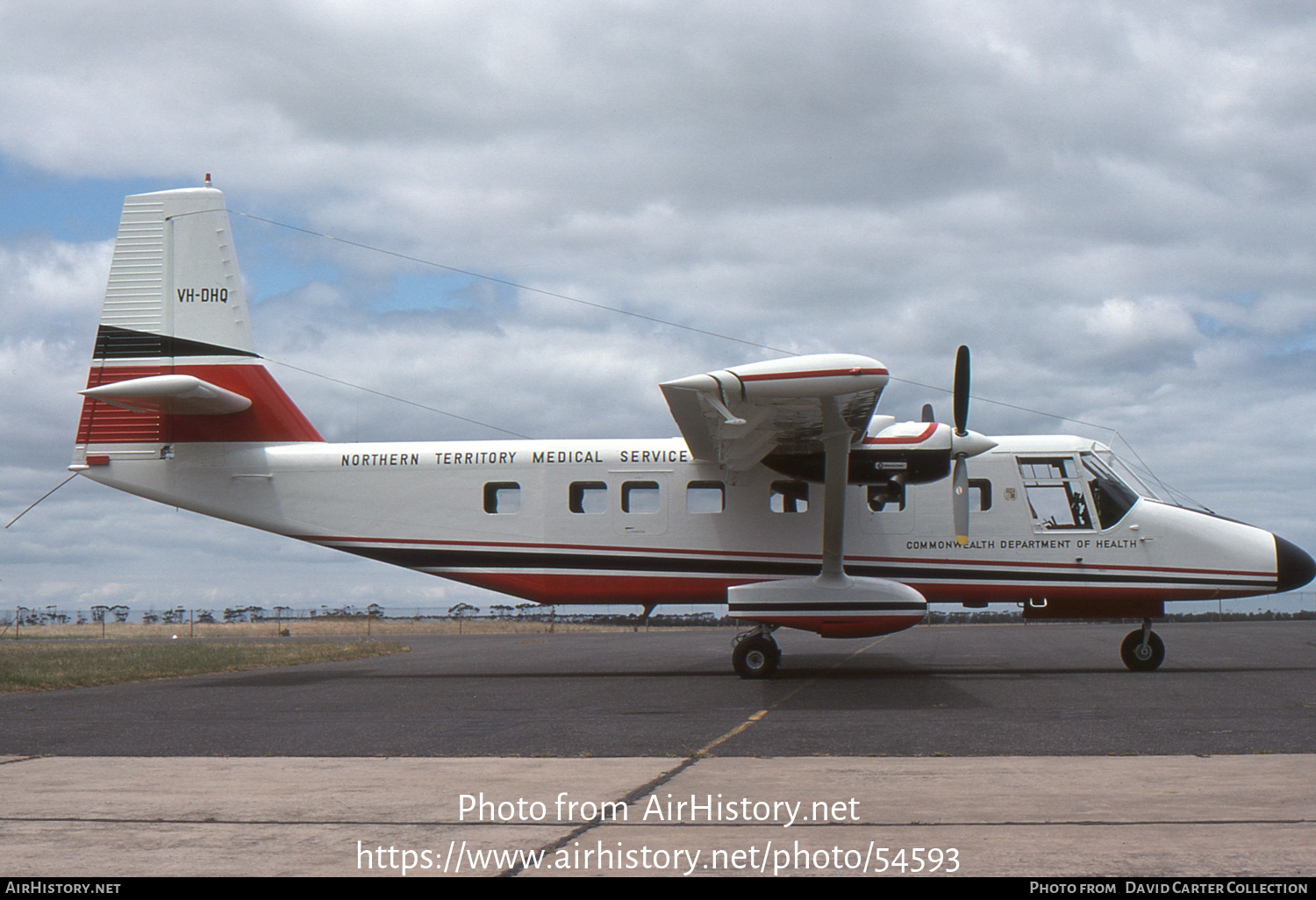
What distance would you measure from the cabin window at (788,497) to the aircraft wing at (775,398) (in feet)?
4.33

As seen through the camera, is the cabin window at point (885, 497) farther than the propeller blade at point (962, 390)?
Yes

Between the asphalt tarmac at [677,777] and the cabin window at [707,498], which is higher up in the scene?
the cabin window at [707,498]

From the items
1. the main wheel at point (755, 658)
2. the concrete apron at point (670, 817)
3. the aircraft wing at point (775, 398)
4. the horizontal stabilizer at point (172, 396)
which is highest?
the horizontal stabilizer at point (172, 396)

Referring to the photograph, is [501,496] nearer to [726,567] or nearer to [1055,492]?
[726,567]

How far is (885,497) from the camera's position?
1612 centimetres

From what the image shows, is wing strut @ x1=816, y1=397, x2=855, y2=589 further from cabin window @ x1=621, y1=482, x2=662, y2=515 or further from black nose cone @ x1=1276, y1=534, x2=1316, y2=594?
black nose cone @ x1=1276, y1=534, x2=1316, y2=594

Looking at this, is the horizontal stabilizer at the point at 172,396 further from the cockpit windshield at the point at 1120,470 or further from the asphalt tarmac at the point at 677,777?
the cockpit windshield at the point at 1120,470

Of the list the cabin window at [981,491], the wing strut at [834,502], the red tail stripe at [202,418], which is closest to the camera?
the wing strut at [834,502]

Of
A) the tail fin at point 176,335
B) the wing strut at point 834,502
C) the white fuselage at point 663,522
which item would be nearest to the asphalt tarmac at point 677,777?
the wing strut at point 834,502

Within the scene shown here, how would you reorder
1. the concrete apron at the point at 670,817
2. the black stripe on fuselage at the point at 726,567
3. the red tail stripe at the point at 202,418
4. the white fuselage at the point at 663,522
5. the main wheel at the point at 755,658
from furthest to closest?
the red tail stripe at the point at 202,418 < the white fuselage at the point at 663,522 < the black stripe on fuselage at the point at 726,567 < the main wheel at the point at 755,658 < the concrete apron at the point at 670,817

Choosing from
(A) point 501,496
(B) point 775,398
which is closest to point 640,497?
(A) point 501,496

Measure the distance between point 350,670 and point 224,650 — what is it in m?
8.75

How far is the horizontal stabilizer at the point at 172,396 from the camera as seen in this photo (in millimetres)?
15797

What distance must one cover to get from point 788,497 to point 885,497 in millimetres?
1556
